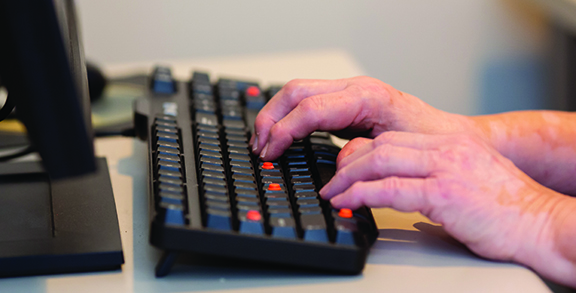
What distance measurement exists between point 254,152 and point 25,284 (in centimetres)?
23

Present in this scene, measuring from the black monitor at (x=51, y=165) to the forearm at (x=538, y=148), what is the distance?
0.41 m

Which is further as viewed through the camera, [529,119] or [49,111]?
[529,119]

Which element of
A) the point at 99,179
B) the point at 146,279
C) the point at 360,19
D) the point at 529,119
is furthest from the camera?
the point at 360,19

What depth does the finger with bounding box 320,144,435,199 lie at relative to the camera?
0.43m

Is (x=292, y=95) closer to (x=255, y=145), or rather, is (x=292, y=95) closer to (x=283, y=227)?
(x=255, y=145)

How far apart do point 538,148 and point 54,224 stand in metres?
0.50

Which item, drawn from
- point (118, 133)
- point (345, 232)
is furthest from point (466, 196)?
point (118, 133)

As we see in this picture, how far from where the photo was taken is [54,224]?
42 cm

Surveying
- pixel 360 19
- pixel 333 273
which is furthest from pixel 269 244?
pixel 360 19

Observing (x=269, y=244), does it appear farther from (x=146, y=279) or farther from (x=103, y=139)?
(x=103, y=139)

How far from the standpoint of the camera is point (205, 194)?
40 cm

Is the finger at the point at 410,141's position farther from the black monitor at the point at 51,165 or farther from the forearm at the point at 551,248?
the black monitor at the point at 51,165

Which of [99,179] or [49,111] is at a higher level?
[49,111]

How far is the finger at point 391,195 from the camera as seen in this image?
42 centimetres
